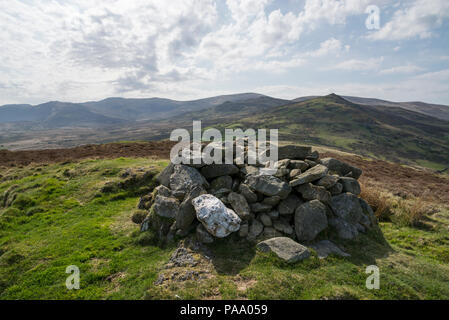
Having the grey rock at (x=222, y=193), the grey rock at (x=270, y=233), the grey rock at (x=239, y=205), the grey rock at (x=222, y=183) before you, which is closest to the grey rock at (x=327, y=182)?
the grey rock at (x=270, y=233)

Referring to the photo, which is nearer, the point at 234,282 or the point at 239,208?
the point at 234,282

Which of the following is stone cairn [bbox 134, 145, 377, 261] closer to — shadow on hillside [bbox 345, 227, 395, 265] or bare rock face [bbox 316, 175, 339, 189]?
bare rock face [bbox 316, 175, 339, 189]

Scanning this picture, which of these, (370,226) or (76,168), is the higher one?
(76,168)

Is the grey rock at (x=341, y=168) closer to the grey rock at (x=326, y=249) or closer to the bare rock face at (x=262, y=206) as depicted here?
the bare rock face at (x=262, y=206)

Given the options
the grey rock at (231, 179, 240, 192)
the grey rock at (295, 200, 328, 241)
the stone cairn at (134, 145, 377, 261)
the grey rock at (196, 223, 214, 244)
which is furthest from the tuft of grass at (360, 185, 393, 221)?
the grey rock at (196, 223, 214, 244)

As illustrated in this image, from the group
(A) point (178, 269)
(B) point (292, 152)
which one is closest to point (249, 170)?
(B) point (292, 152)

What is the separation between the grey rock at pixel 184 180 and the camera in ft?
45.1

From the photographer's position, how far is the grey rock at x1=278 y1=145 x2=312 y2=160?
15.5 metres

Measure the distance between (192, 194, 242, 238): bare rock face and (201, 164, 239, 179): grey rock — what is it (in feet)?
11.0

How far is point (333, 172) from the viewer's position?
52.5 feet

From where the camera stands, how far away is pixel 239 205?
12227 millimetres
